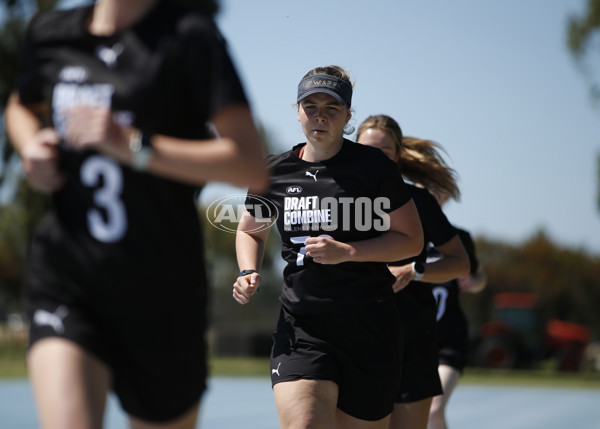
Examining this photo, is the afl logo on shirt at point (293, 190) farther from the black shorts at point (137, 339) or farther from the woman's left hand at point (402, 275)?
the black shorts at point (137, 339)

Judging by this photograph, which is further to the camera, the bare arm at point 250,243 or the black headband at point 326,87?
the bare arm at point 250,243

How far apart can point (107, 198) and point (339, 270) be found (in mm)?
1705

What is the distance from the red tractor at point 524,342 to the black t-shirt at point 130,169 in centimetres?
2032

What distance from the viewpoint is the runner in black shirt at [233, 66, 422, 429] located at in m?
3.75

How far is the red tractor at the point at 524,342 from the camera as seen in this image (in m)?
21.8

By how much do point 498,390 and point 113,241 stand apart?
14910 mm

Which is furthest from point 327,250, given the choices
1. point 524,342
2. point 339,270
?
point 524,342

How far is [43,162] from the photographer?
222 centimetres

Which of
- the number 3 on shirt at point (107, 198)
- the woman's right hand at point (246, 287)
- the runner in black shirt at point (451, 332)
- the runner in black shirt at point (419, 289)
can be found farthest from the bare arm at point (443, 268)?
the number 3 on shirt at point (107, 198)

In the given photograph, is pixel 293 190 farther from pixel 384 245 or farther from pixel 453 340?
pixel 453 340

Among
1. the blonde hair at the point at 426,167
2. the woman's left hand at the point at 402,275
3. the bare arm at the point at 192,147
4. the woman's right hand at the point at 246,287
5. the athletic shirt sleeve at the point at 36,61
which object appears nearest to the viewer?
the bare arm at the point at 192,147

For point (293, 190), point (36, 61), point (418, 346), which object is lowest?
point (418, 346)

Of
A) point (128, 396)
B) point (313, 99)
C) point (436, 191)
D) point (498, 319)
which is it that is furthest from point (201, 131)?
point (498, 319)

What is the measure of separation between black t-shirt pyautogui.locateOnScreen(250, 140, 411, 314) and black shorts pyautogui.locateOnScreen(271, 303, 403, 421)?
0.23ft
